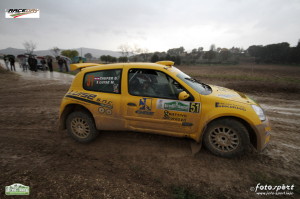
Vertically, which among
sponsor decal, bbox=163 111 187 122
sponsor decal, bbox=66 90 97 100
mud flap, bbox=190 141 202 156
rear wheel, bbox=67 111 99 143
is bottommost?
mud flap, bbox=190 141 202 156

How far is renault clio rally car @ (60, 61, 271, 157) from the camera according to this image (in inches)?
104

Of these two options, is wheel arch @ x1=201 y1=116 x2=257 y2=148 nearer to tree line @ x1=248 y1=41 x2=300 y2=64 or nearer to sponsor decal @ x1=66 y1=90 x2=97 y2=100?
sponsor decal @ x1=66 y1=90 x2=97 y2=100

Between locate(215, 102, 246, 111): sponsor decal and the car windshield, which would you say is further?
the car windshield

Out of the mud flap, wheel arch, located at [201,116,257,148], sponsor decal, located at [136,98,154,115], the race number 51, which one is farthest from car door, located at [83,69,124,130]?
wheel arch, located at [201,116,257,148]

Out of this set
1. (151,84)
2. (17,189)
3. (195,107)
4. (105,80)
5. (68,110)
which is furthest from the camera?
(68,110)

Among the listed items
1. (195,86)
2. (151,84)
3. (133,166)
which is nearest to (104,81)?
(151,84)

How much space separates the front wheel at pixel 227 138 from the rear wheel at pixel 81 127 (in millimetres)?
2381

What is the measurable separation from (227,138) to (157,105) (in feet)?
4.69

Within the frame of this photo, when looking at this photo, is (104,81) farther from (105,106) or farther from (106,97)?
(105,106)

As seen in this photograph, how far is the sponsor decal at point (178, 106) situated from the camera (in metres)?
2.67

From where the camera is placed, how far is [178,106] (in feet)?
8.93

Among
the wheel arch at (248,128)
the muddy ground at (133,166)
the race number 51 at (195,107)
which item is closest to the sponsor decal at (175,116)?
the race number 51 at (195,107)

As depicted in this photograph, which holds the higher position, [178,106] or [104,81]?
[104,81]

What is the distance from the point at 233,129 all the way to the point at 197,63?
4975 cm
